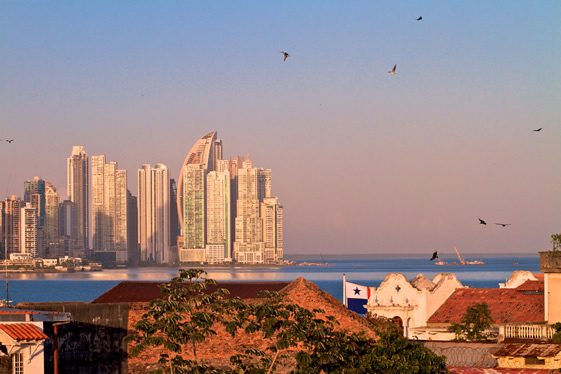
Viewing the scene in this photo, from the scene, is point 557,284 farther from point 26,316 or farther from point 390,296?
point 26,316

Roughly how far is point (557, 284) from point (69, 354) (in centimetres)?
2154

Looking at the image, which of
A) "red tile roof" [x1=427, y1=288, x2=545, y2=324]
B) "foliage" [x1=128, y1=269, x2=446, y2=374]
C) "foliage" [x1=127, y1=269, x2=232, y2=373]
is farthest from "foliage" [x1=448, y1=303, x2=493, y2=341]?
"foliage" [x1=127, y1=269, x2=232, y2=373]

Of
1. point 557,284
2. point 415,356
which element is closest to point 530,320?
point 557,284

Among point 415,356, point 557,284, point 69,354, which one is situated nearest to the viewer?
point 415,356

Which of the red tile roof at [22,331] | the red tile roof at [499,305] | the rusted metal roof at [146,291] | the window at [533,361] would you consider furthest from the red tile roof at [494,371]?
the red tile roof at [22,331]

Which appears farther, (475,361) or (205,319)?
(475,361)

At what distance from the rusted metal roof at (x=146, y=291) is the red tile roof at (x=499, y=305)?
12262 millimetres

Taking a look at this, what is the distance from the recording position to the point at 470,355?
135 ft

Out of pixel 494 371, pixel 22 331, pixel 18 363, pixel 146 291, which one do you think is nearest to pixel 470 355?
pixel 494 371

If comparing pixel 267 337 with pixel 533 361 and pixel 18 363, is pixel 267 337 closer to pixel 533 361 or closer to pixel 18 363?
pixel 18 363

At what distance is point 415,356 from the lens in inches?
1193

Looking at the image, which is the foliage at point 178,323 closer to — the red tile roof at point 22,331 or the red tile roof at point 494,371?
the red tile roof at point 22,331

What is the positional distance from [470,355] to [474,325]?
32.5ft

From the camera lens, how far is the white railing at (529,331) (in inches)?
1732
